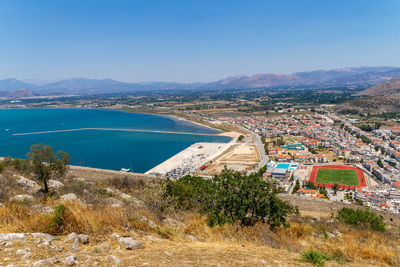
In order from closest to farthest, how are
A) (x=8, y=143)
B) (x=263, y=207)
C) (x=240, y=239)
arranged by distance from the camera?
1. (x=240, y=239)
2. (x=263, y=207)
3. (x=8, y=143)

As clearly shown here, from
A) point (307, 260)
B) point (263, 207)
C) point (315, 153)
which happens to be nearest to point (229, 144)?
point (315, 153)

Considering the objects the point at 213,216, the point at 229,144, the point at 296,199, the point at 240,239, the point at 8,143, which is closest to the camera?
the point at 240,239

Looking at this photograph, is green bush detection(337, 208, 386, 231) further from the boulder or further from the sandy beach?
the sandy beach

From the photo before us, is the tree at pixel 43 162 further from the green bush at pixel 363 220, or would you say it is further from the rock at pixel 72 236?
the green bush at pixel 363 220

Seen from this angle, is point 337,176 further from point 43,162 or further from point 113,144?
point 113,144

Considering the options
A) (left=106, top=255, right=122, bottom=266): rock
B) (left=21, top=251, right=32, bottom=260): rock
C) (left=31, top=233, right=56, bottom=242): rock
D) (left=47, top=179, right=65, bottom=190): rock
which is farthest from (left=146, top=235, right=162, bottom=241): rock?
(left=47, top=179, right=65, bottom=190): rock

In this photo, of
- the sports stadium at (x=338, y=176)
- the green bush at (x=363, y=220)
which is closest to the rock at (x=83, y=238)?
the green bush at (x=363, y=220)

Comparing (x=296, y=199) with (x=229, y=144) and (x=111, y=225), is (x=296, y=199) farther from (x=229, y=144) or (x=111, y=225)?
(x=229, y=144)

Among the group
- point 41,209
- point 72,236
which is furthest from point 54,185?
point 72,236
